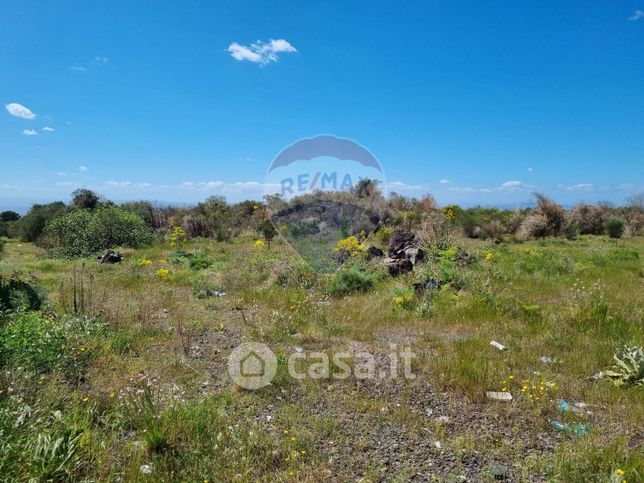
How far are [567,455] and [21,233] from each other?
27.7 m

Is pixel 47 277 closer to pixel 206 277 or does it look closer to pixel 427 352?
pixel 206 277

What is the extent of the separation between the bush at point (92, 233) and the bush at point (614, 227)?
74.4 feet

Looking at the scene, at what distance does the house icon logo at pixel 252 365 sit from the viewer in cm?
404

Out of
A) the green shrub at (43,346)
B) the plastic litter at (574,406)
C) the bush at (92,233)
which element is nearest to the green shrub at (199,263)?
the green shrub at (43,346)

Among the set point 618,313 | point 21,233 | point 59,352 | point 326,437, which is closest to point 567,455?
point 326,437

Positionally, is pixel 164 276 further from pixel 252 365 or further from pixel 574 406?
pixel 574 406

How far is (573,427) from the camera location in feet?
10.4

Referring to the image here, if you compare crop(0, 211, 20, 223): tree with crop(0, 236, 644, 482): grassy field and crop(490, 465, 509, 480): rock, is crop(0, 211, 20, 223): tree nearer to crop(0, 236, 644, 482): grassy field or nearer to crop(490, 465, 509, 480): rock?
crop(0, 236, 644, 482): grassy field

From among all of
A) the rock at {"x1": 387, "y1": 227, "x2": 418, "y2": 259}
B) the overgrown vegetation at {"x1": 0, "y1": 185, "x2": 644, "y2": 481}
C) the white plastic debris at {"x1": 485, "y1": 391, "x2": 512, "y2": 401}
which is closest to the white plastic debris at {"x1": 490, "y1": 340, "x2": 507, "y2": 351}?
the overgrown vegetation at {"x1": 0, "y1": 185, "x2": 644, "y2": 481}

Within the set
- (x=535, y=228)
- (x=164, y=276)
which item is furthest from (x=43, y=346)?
(x=535, y=228)

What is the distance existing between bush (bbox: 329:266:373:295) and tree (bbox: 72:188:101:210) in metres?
20.8

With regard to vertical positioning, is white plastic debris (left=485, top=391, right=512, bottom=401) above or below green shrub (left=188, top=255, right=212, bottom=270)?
below

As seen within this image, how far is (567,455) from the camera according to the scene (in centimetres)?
279

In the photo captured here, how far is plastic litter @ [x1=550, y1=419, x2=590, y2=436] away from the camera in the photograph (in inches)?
123
